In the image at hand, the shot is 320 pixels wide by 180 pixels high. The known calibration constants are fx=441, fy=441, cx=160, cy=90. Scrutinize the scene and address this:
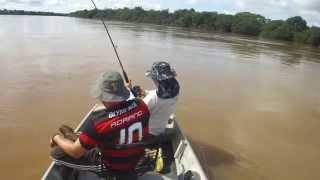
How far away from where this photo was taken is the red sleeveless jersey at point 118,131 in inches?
147

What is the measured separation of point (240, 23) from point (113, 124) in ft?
210

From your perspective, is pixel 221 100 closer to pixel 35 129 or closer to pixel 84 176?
pixel 35 129

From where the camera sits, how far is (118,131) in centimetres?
381

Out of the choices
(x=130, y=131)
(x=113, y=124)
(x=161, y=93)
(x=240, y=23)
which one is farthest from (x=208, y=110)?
(x=240, y=23)

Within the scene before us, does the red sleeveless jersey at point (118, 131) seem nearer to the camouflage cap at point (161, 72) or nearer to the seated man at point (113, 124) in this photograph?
the seated man at point (113, 124)

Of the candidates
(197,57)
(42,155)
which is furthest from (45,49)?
(42,155)

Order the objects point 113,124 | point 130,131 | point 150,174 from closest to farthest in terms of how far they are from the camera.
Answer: point 113,124, point 130,131, point 150,174

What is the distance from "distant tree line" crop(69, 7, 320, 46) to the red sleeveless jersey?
4352 centimetres

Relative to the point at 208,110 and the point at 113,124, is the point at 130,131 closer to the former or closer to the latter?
the point at 113,124

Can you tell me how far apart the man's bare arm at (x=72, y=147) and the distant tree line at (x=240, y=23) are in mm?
43353

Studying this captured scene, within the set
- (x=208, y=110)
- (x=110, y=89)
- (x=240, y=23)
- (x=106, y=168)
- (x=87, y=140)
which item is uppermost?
(x=110, y=89)

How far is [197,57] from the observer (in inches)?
1017

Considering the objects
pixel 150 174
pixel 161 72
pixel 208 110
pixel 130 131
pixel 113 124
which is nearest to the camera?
pixel 113 124

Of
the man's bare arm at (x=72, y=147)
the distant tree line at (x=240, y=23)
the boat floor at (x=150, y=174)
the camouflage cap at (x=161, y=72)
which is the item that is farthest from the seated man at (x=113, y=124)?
the distant tree line at (x=240, y=23)
